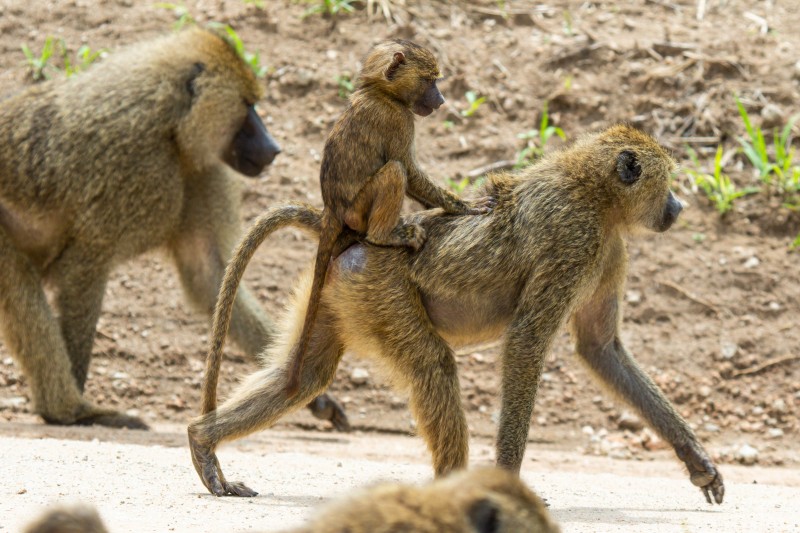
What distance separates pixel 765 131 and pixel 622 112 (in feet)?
3.55

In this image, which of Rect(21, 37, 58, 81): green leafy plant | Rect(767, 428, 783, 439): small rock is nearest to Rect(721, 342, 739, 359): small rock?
Rect(767, 428, 783, 439): small rock

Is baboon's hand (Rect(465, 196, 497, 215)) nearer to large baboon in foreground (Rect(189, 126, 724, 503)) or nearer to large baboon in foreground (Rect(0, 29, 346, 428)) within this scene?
large baboon in foreground (Rect(189, 126, 724, 503))

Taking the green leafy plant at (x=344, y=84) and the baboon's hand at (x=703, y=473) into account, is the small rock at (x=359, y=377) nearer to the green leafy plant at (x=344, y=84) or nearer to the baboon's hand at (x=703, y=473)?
the green leafy plant at (x=344, y=84)

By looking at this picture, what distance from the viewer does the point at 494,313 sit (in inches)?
196

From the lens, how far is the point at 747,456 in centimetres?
686

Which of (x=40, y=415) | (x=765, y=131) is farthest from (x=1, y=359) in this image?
(x=765, y=131)

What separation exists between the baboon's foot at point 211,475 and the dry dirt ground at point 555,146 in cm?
170

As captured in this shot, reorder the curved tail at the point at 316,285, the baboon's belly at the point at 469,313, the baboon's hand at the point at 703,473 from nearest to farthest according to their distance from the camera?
the curved tail at the point at 316,285, the baboon's belly at the point at 469,313, the baboon's hand at the point at 703,473

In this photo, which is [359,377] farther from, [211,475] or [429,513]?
[429,513]

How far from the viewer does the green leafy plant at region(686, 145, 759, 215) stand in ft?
27.5

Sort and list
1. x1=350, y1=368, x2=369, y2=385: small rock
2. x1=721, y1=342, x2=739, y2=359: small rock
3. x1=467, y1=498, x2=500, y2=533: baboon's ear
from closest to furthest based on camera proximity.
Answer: x1=467, y1=498, x2=500, y2=533: baboon's ear < x1=721, y1=342, x2=739, y2=359: small rock < x1=350, y1=368, x2=369, y2=385: small rock

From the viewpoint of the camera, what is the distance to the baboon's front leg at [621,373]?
5.21 metres

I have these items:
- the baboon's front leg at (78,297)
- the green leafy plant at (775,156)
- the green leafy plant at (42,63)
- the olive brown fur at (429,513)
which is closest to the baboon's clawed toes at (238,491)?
the olive brown fur at (429,513)

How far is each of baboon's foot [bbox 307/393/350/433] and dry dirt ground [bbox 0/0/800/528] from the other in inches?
12.7
